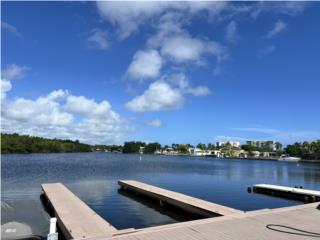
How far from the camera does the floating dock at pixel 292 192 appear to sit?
22.0m

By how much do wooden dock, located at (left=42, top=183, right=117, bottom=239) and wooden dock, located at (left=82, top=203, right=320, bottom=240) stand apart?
148cm

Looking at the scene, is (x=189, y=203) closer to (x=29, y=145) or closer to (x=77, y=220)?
(x=77, y=220)

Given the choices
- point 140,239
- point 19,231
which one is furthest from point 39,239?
point 140,239

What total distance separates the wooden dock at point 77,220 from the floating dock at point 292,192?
14.5 meters

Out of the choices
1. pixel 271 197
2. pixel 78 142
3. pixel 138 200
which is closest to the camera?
pixel 138 200

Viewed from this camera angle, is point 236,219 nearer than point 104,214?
Yes

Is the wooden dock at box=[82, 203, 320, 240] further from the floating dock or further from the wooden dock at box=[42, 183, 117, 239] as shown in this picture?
the floating dock

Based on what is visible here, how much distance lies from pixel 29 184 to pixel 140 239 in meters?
23.1

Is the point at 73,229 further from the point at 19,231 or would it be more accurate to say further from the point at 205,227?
the point at 205,227

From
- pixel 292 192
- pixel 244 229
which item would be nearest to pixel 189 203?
pixel 244 229

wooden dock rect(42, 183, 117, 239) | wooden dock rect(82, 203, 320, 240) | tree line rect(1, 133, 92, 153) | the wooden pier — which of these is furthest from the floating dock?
tree line rect(1, 133, 92, 153)

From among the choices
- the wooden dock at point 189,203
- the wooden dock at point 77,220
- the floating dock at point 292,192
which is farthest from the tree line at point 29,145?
the wooden dock at point 77,220

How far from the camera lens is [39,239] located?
34.8ft

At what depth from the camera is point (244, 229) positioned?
30.8 ft
